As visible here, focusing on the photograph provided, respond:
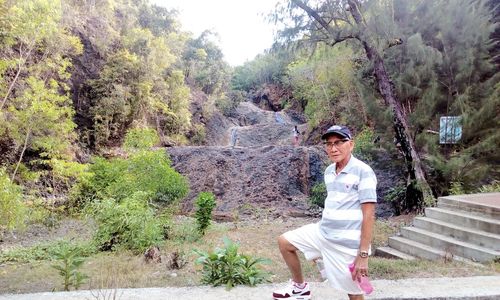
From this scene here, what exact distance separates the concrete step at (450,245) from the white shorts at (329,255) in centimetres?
329

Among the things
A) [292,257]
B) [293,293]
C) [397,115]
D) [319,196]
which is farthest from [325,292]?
[319,196]

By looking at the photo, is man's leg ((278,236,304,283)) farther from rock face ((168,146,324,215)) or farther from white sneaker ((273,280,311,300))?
rock face ((168,146,324,215))

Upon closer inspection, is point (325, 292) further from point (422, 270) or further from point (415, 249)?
point (415, 249)

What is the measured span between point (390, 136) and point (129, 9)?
59.1ft

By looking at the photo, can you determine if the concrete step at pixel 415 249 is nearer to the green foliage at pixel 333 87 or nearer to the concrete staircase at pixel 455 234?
the concrete staircase at pixel 455 234

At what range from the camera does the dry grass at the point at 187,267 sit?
3574 mm

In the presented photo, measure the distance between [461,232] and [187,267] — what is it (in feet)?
12.8

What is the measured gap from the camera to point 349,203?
2227 millimetres

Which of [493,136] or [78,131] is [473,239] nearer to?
[493,136]

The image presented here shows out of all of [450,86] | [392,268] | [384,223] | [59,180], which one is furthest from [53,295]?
[59,180]

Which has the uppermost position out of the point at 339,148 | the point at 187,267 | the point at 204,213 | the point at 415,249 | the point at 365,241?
the point at 339,148

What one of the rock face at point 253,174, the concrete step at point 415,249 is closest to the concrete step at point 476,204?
the concrete step at point 415,249

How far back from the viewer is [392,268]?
3768 millimetres

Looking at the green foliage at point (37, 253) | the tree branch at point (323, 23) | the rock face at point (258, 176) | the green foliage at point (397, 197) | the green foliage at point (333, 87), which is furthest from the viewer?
the green foliage at point (333, 87)
